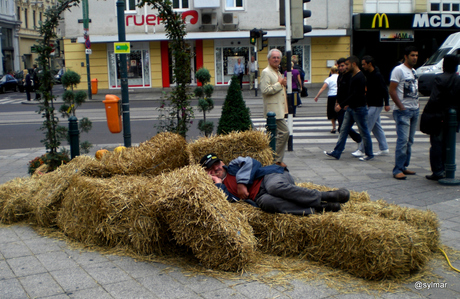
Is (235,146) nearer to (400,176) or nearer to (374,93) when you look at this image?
(400,176)

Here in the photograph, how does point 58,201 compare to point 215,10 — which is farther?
point 215,10

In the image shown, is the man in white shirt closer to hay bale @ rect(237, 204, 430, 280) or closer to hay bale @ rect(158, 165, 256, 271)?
hay bale @ rect(237, 204, 430, 280)

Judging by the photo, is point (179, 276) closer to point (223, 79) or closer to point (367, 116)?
point (367, 116)

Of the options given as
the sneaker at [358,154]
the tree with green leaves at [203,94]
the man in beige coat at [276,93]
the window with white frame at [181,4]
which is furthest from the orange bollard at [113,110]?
the window with white frame at [181,4]

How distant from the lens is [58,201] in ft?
17.6

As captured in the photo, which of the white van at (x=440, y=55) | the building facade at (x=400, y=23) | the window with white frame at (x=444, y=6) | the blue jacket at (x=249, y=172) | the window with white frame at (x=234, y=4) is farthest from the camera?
the window with white frame at (x=444, y=6)

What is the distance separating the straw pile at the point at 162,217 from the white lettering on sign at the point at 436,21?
2872 cm

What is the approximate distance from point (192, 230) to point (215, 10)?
27.3 metres

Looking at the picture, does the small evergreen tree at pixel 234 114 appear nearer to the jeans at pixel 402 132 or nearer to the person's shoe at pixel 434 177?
the jeans at pixel 402 132

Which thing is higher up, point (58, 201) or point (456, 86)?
point (456, 86)

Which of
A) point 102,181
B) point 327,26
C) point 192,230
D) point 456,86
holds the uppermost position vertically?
point 327,26

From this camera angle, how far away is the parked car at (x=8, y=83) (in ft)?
123

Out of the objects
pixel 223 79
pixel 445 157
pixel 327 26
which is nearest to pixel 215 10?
pixel 223 79

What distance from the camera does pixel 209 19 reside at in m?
29.5
